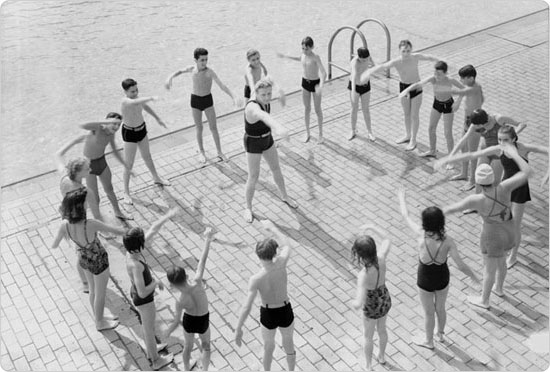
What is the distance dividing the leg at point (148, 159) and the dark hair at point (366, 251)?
462 cm

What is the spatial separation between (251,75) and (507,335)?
530 centimetres

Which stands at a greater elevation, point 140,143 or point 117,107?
point 140,143

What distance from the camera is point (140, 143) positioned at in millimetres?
9617

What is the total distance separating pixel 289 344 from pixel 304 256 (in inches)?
91.5

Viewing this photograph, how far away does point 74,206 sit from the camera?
268 inches

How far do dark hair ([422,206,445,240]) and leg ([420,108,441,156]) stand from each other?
4267 millimetres

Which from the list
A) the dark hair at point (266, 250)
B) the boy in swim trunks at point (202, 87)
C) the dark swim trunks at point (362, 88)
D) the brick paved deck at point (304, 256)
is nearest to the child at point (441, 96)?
the brick paved deck at point (304, 256)

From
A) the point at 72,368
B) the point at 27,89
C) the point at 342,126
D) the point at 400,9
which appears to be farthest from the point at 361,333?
the point at 400,9

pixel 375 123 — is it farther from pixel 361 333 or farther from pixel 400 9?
pixel 400 9

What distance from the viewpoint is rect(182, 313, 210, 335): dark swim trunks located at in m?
6.32

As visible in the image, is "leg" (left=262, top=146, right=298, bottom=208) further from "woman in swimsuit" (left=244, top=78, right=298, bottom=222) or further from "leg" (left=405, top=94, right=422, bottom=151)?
"leg" (left=405, top=94, right=422, bottom=151)

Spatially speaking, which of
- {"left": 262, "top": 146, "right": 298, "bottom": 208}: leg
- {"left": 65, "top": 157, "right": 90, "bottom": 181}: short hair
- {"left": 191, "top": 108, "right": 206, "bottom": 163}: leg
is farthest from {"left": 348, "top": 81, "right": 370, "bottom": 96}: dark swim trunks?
{"left": 65, "top": 157, "right": 90, "bottom": 181}: short hair

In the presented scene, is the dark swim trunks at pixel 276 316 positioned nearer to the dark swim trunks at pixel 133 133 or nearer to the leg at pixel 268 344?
the leg at pixel 268 344

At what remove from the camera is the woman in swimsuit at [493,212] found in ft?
22.6
